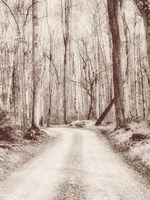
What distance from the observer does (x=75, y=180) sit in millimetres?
9367

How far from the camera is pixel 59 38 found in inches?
2044

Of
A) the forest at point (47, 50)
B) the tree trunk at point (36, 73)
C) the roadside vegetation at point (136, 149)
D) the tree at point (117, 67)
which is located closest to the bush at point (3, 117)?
the forest at point (47, 50)

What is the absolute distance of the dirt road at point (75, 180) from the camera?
793 centimetres

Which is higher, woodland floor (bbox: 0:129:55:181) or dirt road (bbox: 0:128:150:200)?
woodland floor (bbox: 0:129:55:181)

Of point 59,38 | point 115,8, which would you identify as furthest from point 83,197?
point 59,38

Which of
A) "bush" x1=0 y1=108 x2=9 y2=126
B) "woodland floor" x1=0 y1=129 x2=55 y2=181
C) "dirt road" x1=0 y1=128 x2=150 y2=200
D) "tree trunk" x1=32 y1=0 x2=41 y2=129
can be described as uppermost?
"tree trunk" x1=32 y1=0 x2=41 y2=129

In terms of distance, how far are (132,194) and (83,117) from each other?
37.6 meters

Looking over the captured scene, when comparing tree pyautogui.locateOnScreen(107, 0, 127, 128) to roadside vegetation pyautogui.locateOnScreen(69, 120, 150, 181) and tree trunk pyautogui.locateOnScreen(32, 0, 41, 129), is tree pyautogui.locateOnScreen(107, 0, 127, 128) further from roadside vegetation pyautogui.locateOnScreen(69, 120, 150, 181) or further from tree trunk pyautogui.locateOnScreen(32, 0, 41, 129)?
tree trunk pyautogui.locateOnScreen(32, 0, 41, 129)

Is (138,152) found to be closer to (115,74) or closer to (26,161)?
(26,161)

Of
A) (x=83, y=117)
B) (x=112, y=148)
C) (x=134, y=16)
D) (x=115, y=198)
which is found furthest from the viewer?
(x=83, y=117)

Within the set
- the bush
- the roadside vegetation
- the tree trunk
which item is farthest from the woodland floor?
the roadside vegetation

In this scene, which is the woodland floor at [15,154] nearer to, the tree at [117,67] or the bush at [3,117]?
the bush at [3,117]

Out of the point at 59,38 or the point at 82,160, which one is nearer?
the point at 82,160

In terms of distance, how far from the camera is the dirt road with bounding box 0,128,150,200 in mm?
7928
